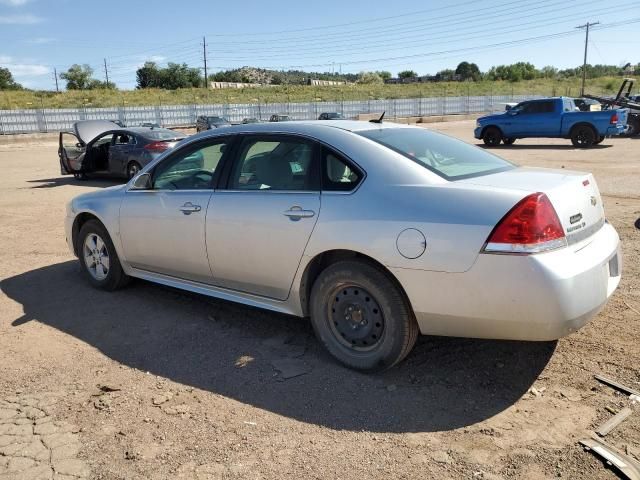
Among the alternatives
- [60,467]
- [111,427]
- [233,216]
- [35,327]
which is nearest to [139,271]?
[35,327]

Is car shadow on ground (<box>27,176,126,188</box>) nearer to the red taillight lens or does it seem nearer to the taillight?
the red taillight lens

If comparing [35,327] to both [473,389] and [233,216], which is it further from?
[473,389]

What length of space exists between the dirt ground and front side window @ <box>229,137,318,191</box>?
118cm

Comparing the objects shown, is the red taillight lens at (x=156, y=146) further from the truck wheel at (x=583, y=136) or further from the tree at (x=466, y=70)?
the tree at (x=466, y=70)

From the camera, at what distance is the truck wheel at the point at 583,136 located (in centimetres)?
1948

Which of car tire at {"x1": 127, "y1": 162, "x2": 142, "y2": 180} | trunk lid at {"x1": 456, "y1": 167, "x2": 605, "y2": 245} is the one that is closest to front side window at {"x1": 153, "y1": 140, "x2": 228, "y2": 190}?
trunk lid at {"x1": 456, "y1": 167, "x2": 605, "y2": 245}

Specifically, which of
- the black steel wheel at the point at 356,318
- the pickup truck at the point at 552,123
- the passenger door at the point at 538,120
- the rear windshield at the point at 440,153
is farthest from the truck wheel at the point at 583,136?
the black steel wheel at the point at 356,318

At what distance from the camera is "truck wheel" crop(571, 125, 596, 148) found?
19.5 metres

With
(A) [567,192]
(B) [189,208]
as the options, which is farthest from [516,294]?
(B) [189,208]

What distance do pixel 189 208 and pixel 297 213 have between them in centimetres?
112

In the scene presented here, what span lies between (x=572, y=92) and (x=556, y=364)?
7408 cm

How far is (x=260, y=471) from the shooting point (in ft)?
8.90

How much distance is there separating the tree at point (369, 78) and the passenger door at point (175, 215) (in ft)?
369

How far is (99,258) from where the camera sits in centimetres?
547
